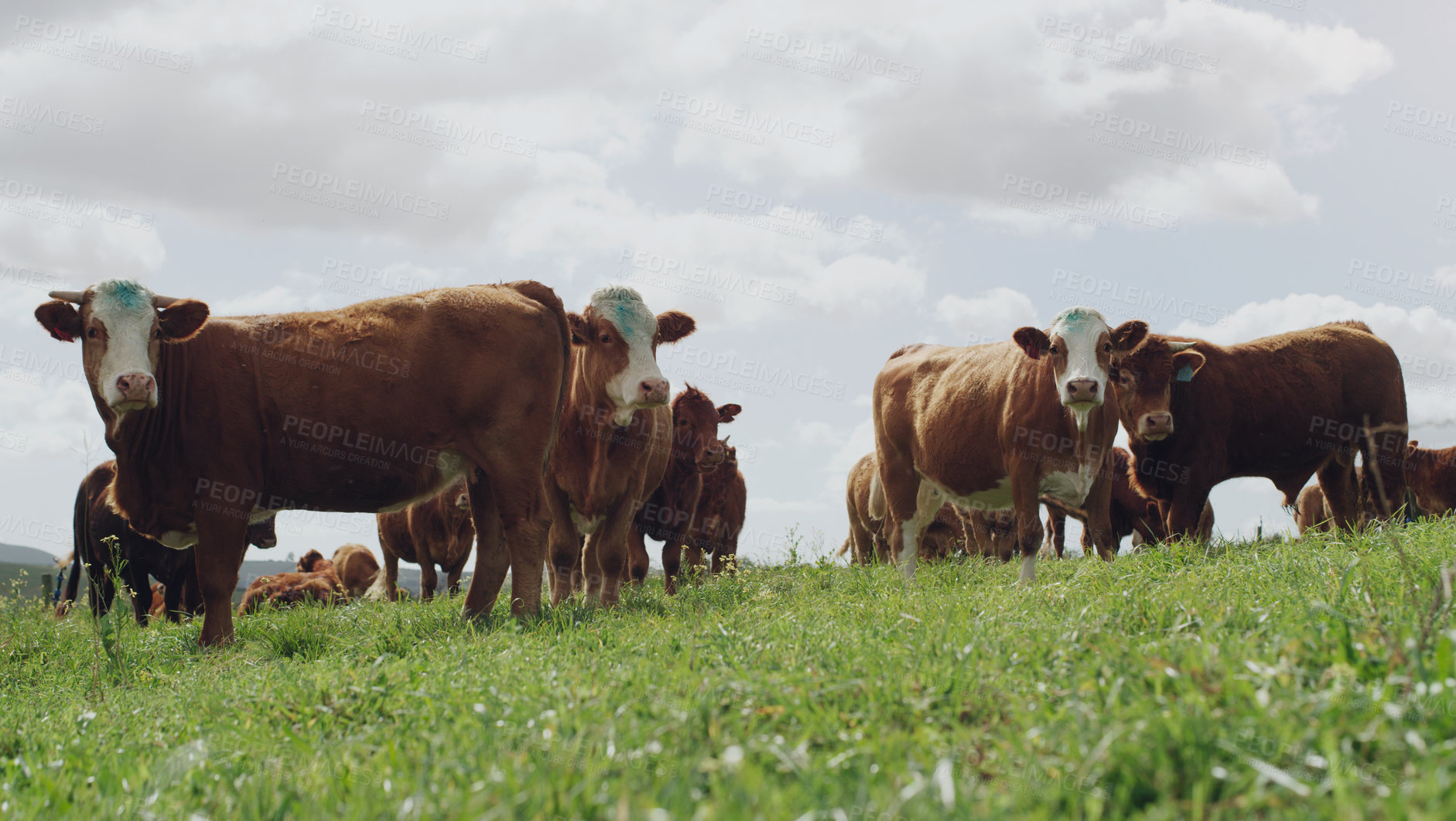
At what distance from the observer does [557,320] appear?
807 cm

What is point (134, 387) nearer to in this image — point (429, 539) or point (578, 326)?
point (578, 326)

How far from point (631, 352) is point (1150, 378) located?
15.3 ft

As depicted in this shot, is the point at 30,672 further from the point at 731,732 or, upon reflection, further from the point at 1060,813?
the point at 1060,813

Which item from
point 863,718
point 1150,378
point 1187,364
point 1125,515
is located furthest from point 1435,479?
point 863,718

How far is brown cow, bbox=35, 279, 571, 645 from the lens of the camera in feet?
24.0

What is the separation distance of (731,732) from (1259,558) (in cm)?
411

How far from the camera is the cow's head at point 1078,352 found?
7.95m

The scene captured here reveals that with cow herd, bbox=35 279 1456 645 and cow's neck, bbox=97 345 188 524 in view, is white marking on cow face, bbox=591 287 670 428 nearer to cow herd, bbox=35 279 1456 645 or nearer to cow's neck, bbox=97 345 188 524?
cow herd, bbox=35 279 1456 645

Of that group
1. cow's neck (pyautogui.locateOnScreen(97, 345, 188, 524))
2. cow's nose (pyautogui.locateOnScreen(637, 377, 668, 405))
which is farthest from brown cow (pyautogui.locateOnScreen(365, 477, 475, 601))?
cow's nose (pyautogui.locateOnScreen(637, 377, 668, 405))

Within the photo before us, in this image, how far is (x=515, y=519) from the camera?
7.34m

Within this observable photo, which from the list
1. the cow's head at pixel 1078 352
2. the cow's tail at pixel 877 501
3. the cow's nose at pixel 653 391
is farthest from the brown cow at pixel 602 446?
the cow's tail at pixel 877 501

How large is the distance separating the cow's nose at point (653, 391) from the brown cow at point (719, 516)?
14.9ft

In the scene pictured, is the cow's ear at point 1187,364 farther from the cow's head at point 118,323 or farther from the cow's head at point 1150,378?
the cow's head at point 118,323

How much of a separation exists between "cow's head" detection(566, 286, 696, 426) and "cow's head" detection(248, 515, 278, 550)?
5863 mm
